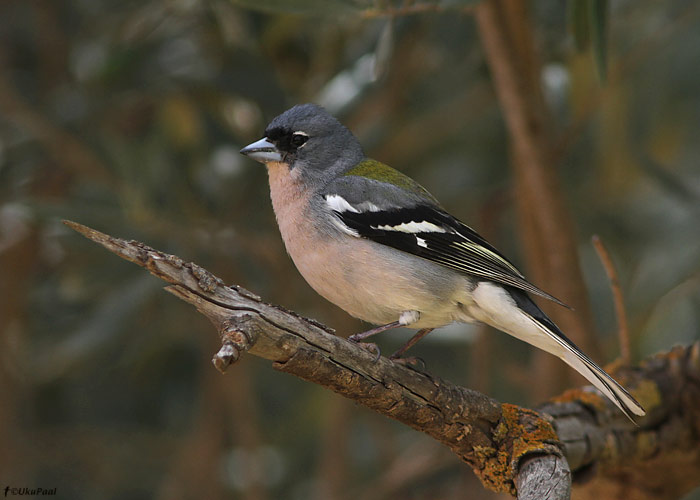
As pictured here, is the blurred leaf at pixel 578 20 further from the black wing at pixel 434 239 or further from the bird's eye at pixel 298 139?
the bird's eye at pixel 298 139

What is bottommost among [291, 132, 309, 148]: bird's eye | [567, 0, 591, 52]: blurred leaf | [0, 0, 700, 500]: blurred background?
[0, 0, 700, 500]: blurred background

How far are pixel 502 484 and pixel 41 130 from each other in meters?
3.55

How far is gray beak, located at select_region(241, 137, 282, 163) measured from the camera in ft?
13.6

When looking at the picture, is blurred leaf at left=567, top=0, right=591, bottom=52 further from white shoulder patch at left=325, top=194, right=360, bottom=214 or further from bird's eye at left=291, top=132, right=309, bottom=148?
bird's eye at left=291, top=132, right=309, bottom=148

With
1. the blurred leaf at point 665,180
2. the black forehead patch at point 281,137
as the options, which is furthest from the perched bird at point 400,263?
the blurred leaf at point 665,180

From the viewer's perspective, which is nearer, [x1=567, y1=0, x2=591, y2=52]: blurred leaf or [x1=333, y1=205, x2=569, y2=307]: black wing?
[x1=567, y1=0, x2=591, y2=52]: blurred leaf

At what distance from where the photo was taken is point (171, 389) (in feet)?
19.1

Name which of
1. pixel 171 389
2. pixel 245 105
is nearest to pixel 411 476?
pixel 171 389

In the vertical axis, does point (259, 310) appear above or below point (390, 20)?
below

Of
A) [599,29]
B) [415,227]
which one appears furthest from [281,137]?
[599,29]

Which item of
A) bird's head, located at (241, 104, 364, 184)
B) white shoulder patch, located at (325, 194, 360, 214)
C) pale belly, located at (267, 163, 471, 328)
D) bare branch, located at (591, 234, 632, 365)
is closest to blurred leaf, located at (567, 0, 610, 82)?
bare branch, located at (591, 234, 632, 365)

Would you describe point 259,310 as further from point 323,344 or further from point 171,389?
point 171,389

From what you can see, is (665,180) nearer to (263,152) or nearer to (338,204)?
(338,204)

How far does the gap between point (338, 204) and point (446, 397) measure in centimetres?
122
